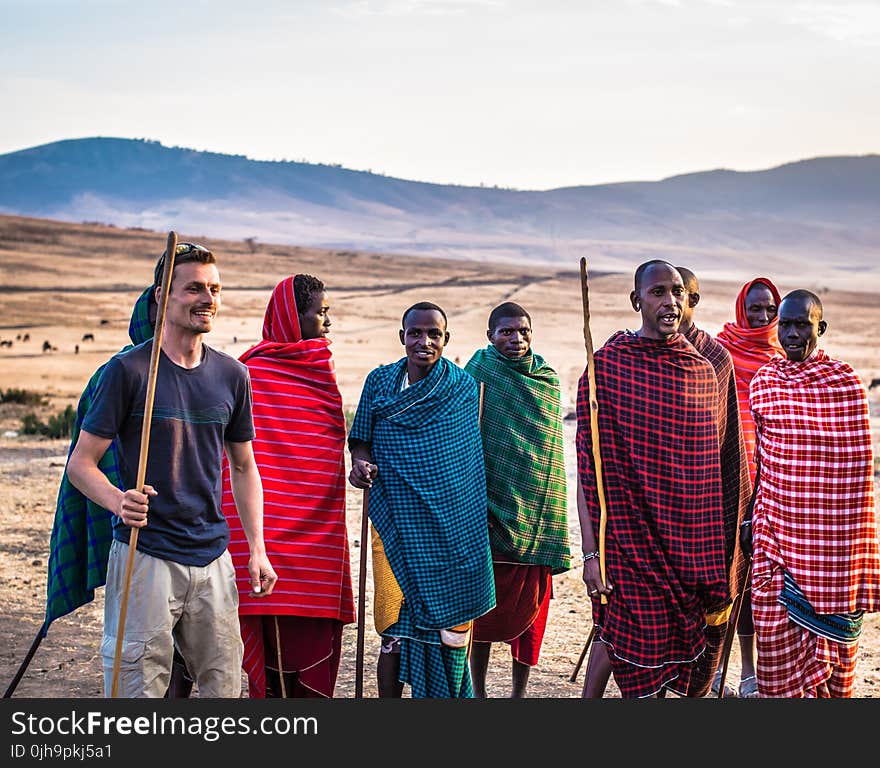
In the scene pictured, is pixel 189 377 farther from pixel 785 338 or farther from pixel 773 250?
pixel 773 250

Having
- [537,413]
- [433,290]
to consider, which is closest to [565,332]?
[433,290]

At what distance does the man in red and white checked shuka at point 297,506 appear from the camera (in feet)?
17.5

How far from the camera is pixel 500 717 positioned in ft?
14.9

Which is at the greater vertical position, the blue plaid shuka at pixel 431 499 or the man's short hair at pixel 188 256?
the man's short hair at pixel 188 256

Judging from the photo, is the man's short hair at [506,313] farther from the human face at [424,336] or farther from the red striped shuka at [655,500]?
the red striped shuka at [655,500]

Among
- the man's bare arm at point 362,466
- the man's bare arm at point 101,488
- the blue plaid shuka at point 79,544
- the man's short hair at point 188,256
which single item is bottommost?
the blue plaid shuka at point 79,544

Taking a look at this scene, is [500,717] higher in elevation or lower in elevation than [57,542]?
lower

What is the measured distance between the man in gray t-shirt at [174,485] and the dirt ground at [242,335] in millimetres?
2195

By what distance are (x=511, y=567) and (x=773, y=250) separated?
583 ft

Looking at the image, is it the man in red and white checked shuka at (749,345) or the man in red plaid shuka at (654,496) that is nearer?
the man in red plaid shuka at (654,496)

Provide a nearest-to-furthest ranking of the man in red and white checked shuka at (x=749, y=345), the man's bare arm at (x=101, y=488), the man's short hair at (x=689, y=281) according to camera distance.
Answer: the man's bare arm at (x=101, y=488) < the man's short hair at (x=689, y=281) < the man in red and white checked shuka at (x=749, y=345)

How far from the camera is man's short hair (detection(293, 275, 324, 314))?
5449 millimetres

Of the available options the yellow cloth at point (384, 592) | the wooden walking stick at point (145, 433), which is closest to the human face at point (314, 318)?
the yellow cloth at point (384, 592)

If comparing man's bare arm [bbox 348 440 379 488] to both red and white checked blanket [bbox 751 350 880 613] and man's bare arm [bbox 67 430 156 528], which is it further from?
red and white checked blanket [bbox 751 350 880 613]
